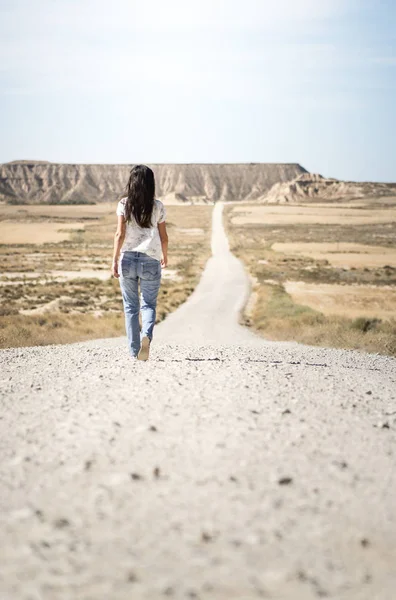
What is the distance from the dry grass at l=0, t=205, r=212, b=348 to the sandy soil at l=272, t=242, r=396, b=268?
1051 centimetres

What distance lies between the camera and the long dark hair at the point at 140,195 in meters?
6.33

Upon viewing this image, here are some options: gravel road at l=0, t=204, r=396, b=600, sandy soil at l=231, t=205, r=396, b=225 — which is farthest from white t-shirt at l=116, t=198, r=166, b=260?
sandy soil at l=231, t=205, r=396, b=225

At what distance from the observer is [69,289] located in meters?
35.6

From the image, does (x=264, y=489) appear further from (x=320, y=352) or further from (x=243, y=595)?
(x=320, y=352)

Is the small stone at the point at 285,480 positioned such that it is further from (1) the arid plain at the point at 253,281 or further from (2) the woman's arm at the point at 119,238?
(1) the arid plain at the point at 253,281

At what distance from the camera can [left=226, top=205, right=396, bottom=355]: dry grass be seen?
17.4 metres

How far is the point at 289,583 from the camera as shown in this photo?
2.66 meters

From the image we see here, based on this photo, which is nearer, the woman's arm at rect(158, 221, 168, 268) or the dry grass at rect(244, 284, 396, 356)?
the woman's arm at rect(158, 221, 168, 268)

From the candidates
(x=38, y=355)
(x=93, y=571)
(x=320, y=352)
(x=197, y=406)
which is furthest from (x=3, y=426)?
(x=320, y=352)

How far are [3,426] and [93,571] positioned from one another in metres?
2.24

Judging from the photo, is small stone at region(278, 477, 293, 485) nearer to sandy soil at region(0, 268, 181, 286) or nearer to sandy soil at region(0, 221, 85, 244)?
sandy soil at region(0, 268, 181, 286)

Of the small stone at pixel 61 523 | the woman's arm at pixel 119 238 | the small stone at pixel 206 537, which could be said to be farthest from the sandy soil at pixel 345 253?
the small stone at pixel 61 523

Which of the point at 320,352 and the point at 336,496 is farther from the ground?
the point at 336,496

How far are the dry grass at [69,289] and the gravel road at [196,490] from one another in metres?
10.6
